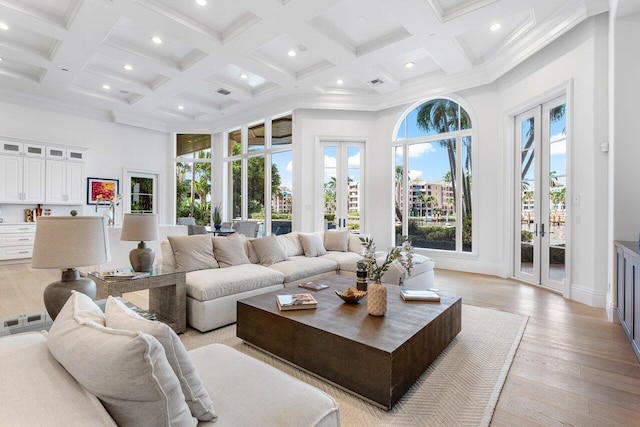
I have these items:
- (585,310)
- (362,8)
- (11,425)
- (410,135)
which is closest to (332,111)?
(410,135)

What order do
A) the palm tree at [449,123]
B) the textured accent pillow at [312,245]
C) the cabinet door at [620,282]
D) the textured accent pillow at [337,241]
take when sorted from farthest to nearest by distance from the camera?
the palm tree at [449,123], the textured accent pillow at [337,241], the textured accent pillow at [312,245], the cabinet door at [620,282]

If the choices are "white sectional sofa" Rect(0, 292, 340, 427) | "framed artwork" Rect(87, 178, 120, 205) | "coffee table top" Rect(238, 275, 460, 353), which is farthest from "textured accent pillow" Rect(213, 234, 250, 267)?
"framed artwork" Rect(87, 178, 120, 205)

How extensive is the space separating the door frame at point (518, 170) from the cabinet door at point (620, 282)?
3.63ft

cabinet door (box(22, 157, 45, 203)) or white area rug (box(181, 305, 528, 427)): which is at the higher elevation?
cabinet door (box(22, 157, 45, 203))

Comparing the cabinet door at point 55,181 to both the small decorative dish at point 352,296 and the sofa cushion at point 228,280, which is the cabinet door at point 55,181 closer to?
the sofa cushion at point 228,280

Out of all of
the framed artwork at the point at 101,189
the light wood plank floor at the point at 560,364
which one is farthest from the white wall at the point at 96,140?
the light wood plank floor at the point at 560,364

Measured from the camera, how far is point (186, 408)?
0.95m

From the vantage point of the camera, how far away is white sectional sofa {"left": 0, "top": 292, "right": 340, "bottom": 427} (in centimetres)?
81

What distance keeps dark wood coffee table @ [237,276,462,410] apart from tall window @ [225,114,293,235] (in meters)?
5.03

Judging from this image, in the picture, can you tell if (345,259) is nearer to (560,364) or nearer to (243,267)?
(243,267)

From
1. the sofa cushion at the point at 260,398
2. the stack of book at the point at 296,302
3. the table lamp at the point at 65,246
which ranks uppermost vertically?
the table lamp at the point at 65,246

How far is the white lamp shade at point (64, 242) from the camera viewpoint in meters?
1.72

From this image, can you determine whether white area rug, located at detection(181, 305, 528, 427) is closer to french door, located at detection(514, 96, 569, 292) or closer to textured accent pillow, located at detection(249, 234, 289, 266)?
textured accent pillow, located at detection(249, 234, 289, 266)

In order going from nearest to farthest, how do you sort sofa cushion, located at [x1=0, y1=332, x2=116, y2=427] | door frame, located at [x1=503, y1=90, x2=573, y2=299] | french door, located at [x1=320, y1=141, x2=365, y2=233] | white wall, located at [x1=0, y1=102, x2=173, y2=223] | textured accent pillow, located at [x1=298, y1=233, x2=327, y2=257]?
sofa cushion, located at [x1=0, y1=332, x2=116, y2=427] < door frame, located at [x1=503, y1=90, x2=573, y2=299] < textured accent pillow, located at [x1=298, y1=233, x2=327, y2=257] < white wall, located at [x1=0, y1=102, x2=173, y2=223] < french door, located at [x1=320, y1=141, x2=365, y2=233]
